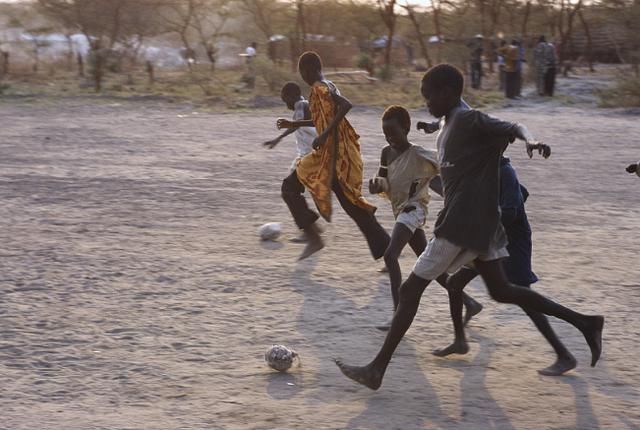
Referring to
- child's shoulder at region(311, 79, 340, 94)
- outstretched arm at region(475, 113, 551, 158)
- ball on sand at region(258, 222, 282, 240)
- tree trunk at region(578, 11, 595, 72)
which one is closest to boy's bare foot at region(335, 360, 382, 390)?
outstretched arm at region(475, 113, 551, 158)

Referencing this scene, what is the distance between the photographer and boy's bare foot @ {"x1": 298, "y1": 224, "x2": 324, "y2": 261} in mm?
6750

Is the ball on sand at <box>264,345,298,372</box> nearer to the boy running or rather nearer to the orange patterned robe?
the boy running

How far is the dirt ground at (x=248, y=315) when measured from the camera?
4012 millimetres

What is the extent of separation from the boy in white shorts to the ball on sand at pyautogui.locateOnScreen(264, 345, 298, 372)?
860 millimetres

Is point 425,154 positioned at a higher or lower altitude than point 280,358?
higher

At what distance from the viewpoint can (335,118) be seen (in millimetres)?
5992

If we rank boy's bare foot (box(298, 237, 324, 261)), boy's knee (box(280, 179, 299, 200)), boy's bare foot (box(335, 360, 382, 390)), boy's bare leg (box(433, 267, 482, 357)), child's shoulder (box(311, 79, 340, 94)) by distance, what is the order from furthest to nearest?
boy's knee (box(280, 179, 299, 200)) → boy's bare foot (box(298, 237, 324, 261)) → child's shoulder (box(311, 79, 340, 94)) → boy's bare leg (box(433, 267, 482, 357)) → boy's bare foot (box(335, 360, 382, 390))

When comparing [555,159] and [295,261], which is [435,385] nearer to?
[295,261]

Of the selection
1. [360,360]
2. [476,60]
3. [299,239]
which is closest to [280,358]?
[360,360]

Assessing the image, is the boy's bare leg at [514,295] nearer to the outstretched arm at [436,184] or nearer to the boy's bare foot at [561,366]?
the boy's bare foot at [561,366]

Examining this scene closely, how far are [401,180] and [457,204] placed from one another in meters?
1.15

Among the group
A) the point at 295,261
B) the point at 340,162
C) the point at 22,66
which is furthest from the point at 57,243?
the point at 22,66

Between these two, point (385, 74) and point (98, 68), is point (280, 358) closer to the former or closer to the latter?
point (98, 68)

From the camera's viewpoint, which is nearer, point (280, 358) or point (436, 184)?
point (280, 358)
